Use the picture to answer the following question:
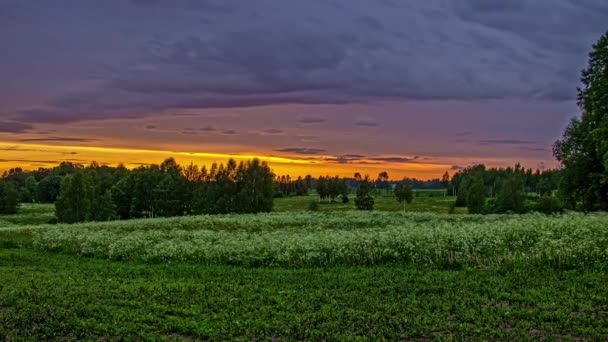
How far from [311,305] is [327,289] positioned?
256 centimetres

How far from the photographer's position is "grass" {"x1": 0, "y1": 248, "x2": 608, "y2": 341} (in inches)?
467

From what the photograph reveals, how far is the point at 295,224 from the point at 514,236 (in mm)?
29313

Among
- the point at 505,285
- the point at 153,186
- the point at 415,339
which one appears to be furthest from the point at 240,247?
the point at 153,186

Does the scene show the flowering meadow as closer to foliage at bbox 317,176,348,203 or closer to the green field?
the green field

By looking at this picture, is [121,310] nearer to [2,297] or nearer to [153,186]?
[2,297]

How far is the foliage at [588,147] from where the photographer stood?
53.9m

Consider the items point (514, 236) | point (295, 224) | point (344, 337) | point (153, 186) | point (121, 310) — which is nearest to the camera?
point (344, 337)

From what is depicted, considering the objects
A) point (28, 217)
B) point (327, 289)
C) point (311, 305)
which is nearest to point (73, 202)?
point (28, 217)

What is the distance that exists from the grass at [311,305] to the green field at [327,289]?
2.0 inches

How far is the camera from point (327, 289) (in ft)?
56.3

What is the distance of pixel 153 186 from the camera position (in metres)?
116

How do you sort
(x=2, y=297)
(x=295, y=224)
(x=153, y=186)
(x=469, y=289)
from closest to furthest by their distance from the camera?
(x=2, y=297) → (x=469, y=289) → (x=295, y=224) → (x=153, y=186)

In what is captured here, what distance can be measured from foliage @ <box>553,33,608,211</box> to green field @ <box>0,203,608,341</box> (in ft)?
107

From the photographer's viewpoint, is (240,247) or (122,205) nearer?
(240,247)
